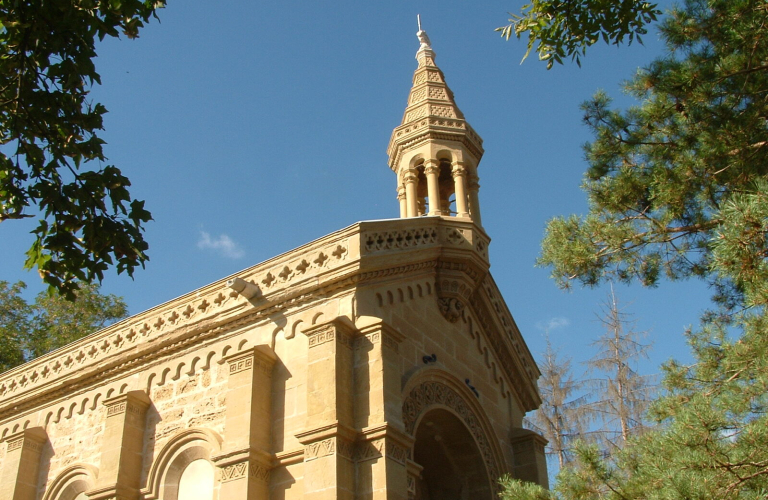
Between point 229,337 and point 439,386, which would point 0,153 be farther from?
point 439,386

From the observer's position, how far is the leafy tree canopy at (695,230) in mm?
6562

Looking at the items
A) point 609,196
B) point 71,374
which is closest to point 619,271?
point 609,196

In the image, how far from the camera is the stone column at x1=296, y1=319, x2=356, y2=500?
424 inches

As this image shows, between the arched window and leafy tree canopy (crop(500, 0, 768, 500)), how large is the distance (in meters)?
5.67

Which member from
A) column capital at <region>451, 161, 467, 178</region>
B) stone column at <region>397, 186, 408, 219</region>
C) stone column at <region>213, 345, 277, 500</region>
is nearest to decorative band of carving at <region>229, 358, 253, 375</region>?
stone column at <region>213, 345, 277, 500</region>

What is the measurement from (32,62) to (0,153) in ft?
3.24

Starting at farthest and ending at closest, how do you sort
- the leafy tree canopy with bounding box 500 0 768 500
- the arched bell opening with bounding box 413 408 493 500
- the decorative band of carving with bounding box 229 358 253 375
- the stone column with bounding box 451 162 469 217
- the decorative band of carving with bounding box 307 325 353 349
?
the stone column with bounding box 451 162 469 217 → the arched bell opening with bounding box 413 408 493 500 → the decorative band of carving with bounding box 229 358 253 375 → the decorative band of carving with bounding box 307 325 353 349 → the leafy tree canopy with bounding box 500 0 768 500

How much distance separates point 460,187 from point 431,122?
66.3 inches

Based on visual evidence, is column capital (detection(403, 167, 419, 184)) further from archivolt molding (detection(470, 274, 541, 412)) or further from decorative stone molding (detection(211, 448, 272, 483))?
decorative stone molding (detection(211, 448, 272, 483))

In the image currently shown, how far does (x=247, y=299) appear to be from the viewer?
528 inches

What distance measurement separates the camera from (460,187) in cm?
1733

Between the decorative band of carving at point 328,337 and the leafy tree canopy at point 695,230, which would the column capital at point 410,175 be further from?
the leafy tree canopy at point 695,230

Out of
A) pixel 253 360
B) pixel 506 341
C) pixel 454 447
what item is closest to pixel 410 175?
pixel 506 341

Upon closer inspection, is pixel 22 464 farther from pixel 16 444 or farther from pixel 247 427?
pixel 247 427
